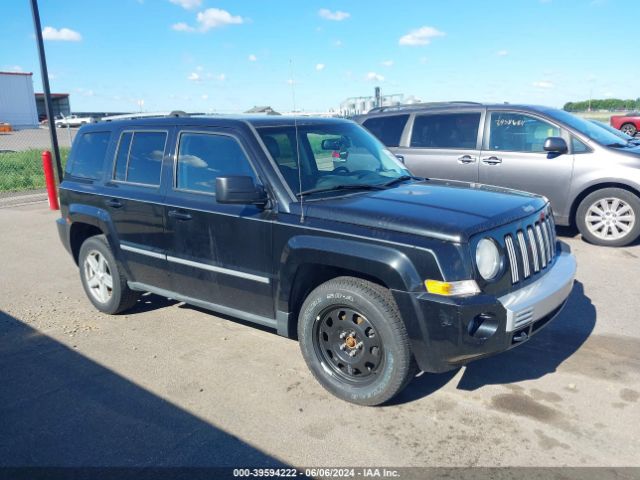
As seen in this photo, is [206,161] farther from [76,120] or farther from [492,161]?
[76,120]

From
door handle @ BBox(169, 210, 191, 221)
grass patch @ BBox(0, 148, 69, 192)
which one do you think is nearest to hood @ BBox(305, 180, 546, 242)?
door handle @ BBox(169, 210, 191, 221)

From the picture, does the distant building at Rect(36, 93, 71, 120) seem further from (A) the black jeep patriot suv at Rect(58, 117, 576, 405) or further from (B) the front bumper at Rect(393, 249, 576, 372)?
(B) the front bumper at Rect(393, 249, 576, 372)

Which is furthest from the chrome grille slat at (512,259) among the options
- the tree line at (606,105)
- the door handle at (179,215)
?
the tree line at (606,105)

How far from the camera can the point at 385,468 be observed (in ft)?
9.77

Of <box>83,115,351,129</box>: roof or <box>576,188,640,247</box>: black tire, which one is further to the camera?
<box>576,188,640,247</box>: black tire

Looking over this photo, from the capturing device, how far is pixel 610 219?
735cm

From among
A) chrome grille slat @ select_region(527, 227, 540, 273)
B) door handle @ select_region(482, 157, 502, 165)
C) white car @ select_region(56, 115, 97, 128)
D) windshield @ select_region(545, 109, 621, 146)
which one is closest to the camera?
chrome grille slat @ select_region(527, 227, 540, 273)

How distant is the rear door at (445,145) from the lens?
26.5 ft

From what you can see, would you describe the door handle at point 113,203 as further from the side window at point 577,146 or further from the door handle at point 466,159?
the side window at point 577,146

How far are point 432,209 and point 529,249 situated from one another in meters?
0.72

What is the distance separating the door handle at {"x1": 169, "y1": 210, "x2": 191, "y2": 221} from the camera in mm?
4352

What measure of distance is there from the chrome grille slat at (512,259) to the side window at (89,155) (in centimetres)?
385

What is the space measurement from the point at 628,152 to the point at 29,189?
14.3 metres

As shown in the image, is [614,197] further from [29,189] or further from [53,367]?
[29,189]
